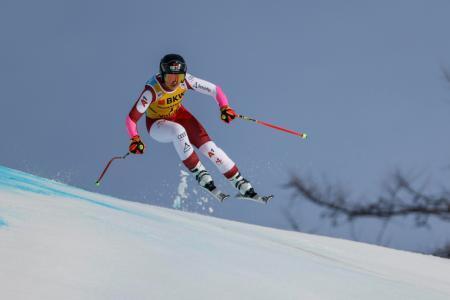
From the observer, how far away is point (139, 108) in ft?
22.3

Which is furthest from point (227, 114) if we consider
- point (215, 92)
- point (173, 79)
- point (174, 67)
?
point (174, 67)

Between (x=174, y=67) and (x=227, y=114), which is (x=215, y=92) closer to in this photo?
(x=227, y=114)

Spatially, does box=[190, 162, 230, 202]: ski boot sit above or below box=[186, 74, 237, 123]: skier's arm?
below

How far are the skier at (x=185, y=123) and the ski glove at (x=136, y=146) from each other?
0.38 metres

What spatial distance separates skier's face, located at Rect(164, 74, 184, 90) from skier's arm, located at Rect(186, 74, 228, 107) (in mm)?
443

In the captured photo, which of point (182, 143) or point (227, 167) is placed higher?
point (182, 143)

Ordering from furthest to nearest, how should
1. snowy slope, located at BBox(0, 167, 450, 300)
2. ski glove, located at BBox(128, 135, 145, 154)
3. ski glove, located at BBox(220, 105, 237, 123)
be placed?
ski glove, located at BBox(220, 105, 237, 123)
ski glove, located at BBox(128, 135, 145, 154)
snowy slope, located at BBox(0, 167, 450, 300)

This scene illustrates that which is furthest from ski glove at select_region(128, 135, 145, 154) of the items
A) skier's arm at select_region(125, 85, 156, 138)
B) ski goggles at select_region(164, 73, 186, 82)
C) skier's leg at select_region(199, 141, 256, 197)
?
skier's leg at select_region(199, 141, 256, 197)

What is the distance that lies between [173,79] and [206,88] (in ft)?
2.29

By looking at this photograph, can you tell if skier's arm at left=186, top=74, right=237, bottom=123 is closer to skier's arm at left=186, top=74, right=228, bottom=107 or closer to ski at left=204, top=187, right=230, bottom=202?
skier's arm at left=186, top=74, right=228, bottom=107

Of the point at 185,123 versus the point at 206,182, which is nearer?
the point at 206,182

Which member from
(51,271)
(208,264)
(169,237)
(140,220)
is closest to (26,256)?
(51,271)

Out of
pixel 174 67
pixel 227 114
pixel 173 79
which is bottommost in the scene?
pixel 227 114

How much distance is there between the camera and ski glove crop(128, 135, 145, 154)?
626 centimetres
